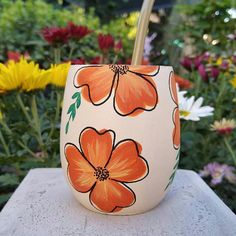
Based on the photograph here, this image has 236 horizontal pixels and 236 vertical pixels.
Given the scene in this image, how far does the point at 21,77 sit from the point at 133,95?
0.26 m

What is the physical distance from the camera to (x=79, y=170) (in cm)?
56

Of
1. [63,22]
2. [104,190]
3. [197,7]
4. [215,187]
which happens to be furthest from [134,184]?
[197,7]

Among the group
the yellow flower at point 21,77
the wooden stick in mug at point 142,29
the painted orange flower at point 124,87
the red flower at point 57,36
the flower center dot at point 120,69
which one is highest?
the wooden stick in mug at point 142,29

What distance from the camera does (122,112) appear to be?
52 centimetres

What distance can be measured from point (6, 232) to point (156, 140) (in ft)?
0.81

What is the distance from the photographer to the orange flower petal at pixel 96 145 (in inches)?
20.8

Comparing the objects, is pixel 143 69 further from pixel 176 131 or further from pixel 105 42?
pixel 105 42

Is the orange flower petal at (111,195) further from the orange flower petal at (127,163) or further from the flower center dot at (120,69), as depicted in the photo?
the flower center dot at (120,69)

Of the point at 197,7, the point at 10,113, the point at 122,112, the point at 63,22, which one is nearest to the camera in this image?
the point at 122,112

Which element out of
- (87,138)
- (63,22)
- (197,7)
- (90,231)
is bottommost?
(90,231)

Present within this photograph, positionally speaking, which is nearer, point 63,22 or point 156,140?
point 156,140

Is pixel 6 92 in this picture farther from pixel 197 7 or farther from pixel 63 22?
pixel 197 7

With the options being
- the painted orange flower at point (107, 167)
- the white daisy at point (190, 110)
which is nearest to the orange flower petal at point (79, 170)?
the painted orange flower at point (107, 167)

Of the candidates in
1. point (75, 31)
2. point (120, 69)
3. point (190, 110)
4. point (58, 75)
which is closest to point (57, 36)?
point (75, 31)
